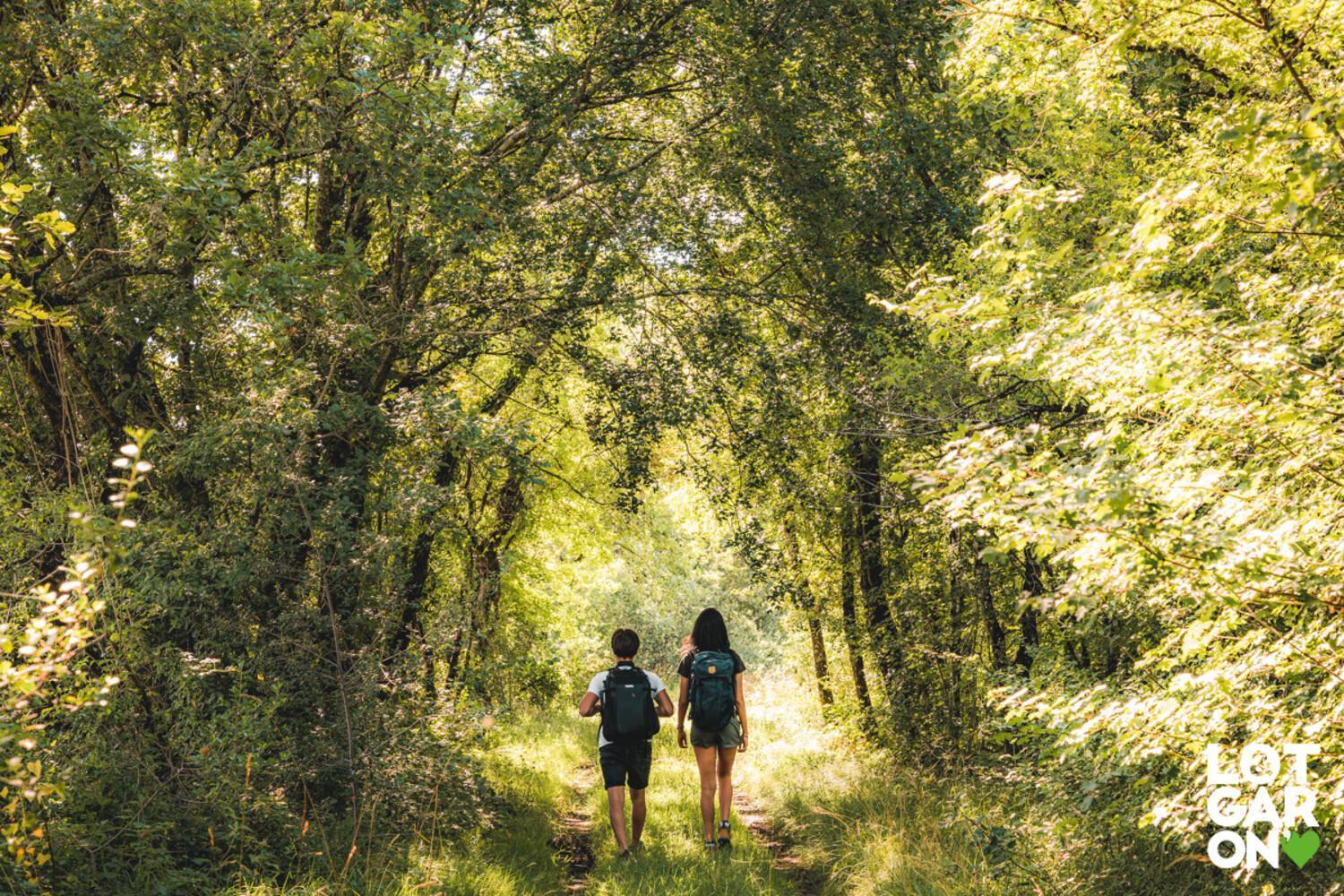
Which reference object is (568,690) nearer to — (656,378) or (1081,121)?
(656,378)

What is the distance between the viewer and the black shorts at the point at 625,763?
7.88 metres

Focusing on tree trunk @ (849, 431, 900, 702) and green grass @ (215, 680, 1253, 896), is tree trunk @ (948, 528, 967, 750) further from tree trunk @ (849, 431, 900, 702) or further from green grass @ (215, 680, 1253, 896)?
green grass @ (215, 680, 1253, 896)

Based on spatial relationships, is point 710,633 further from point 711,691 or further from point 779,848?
point 779,848

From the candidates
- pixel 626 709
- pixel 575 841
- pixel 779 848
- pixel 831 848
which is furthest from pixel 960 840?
pixel 575 841

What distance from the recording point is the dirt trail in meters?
7.91

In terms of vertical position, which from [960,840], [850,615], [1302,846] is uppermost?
[850,615]

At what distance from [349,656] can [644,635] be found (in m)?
34.7

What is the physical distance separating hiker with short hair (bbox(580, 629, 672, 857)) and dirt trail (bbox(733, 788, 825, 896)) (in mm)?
1428

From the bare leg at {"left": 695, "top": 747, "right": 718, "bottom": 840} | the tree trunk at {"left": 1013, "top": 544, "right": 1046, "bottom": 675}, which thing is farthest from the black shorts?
the tree trunk at {"left": 1013, "top": 544, "right": 1046, "bottom": 675}

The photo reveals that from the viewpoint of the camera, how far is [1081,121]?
878cm

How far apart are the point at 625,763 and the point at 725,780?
1025 millimetres

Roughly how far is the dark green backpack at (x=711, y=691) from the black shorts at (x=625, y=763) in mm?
546

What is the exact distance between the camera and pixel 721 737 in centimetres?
822

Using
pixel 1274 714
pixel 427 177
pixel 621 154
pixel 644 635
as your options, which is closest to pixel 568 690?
pixel 644 635
